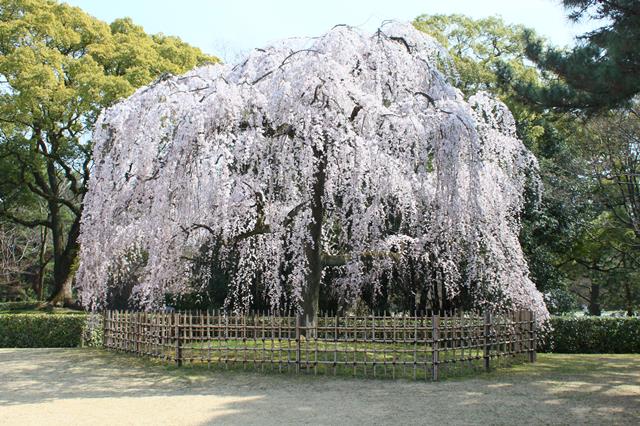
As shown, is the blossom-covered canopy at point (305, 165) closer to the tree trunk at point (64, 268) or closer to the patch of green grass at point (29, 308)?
the patch of green grass at point (29, 308)

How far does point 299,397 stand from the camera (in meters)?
7.66

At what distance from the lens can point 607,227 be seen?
20062 mm

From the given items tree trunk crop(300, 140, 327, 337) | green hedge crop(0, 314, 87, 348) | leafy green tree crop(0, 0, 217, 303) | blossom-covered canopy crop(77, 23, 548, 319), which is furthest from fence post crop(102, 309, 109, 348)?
leafy green tree crop(0, 0, 217, 303)

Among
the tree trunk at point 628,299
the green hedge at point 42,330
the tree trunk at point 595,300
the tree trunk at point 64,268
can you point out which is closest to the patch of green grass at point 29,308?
the tree trunk at point 64,268

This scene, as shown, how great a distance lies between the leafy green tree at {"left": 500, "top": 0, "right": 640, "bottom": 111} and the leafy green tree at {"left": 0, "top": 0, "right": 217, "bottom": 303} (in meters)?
13.2

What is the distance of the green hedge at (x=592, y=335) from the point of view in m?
14.2

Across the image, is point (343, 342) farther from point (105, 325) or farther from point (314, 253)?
point (105, 325)

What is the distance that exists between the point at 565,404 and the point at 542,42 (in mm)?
5086

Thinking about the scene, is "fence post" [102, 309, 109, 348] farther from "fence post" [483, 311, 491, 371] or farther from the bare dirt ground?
"fence post" [483, 311, 491, 371]

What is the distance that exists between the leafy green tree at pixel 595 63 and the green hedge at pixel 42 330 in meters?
11.6

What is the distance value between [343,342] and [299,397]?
2.47 m

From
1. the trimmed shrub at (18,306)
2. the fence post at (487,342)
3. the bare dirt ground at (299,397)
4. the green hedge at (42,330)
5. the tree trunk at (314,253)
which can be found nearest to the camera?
the bare dirt ground at (299,397)

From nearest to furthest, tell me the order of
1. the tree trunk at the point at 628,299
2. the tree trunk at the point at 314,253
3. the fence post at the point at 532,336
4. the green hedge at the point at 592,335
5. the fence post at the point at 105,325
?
the tree trunk at the point at 314,253 < the fence post at the point at 532,336 < the fence post at the point at 105,325 < the green hedge at the point at 592,335 < the tree trunk at the point at 628,299

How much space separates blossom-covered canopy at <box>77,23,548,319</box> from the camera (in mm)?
9141
